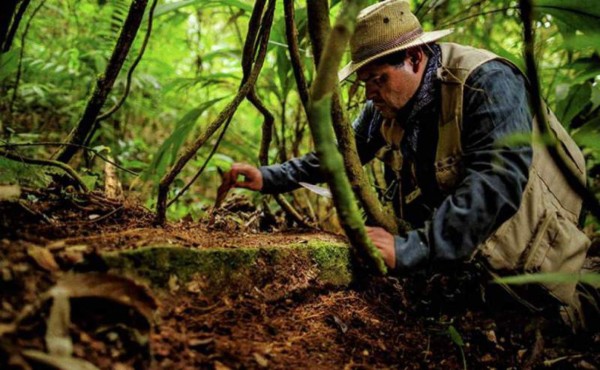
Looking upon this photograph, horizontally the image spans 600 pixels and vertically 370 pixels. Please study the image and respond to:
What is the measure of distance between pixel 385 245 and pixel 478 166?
1.81ft

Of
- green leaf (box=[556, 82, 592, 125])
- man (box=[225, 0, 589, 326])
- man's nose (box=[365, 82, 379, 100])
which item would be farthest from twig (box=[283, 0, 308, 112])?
green leaf (box=[556, 82, 592, 125])

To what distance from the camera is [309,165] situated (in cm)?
250

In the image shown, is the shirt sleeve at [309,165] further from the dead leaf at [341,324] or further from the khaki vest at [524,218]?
the dead leaf at [341,324]

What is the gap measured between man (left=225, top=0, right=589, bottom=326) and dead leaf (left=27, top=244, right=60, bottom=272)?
106 cm

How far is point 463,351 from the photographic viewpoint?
68.6 inches

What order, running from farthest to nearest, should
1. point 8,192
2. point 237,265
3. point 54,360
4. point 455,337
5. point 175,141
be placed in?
point 175,141 → point 455,337 → point 237,265 → point 8,192 → point 54,360

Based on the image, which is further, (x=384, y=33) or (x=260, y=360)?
(x=384, y=33)

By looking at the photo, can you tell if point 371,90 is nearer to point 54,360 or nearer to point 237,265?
point 237,265

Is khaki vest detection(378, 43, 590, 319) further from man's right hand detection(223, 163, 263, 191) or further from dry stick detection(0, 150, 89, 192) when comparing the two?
dry stick detection(0, 150, 89, 192)

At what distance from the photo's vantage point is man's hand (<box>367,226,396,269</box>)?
1.50 metres

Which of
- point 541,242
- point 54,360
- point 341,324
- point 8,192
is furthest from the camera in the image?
point 541,242

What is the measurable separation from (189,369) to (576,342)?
181 cm

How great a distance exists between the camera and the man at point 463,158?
1569mm

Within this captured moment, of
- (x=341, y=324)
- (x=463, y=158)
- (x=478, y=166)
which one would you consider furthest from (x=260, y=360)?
(x=463, y=158)
